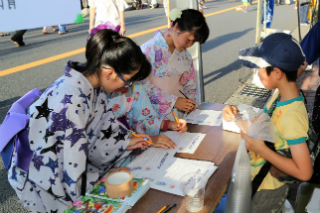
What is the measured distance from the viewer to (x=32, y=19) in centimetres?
177

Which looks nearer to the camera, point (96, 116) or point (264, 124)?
point (264, 124)

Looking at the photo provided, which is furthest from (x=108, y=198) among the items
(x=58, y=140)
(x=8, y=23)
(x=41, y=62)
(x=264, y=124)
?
(x=41, y=62)

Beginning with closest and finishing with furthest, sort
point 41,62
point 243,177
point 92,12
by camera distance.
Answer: point 243,177 → point 92,12 → point 41,62

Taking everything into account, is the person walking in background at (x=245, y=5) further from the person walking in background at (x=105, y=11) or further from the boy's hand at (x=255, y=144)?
the boy's hand at (x=255, y=144)

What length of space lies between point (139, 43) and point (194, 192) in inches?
247

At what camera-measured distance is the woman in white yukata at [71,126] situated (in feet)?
4.43

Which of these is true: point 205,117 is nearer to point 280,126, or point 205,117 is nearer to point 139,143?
point 139,143

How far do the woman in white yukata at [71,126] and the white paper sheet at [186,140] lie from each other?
41 centimetres

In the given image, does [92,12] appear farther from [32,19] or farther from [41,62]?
[32,19]

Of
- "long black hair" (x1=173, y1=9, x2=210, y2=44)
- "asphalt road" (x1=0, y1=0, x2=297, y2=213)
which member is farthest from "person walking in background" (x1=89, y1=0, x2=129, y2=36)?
"long black hair" (x1=173, y1=9, x2=210, y2=44)

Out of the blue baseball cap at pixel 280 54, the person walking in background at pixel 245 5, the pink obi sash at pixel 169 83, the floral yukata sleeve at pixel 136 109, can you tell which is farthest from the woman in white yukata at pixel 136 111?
the person walking in background at pixel 245 5

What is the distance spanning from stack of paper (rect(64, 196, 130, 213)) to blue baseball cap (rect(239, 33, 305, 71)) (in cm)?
84

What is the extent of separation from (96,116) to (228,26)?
29.6ft

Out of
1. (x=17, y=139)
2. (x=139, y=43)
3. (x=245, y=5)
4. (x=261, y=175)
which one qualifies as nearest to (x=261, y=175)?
(x=261, y=175)
